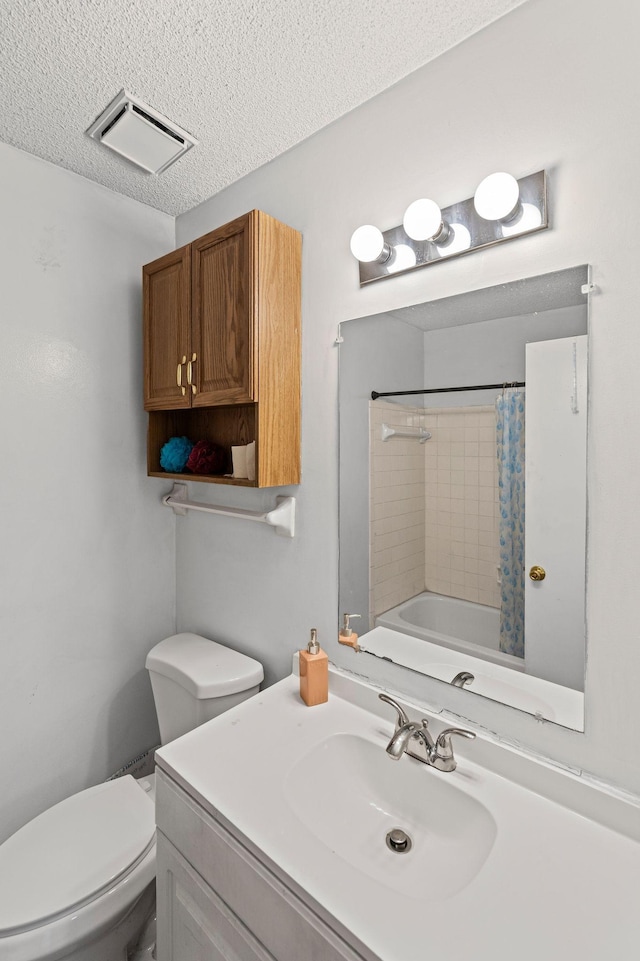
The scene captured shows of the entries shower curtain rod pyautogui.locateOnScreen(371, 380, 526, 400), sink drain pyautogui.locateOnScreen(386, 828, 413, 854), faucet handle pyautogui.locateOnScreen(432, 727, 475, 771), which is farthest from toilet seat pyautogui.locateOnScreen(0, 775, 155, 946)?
shower curtain rod pyautogui.locateOnScreen(371, 380, 526, 400)

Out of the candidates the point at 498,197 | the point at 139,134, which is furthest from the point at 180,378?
the point at 498,197

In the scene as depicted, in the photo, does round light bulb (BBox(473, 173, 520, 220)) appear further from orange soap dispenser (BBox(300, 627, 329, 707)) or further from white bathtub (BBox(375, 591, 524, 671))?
orange soap dispenser (BBox(300, 627, 329, 707))

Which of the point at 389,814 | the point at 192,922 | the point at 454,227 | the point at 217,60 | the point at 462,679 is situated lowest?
the point at 192,922

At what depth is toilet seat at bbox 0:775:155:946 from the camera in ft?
3.63

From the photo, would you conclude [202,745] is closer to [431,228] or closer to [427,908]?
[427,908]

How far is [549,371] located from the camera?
0.94m

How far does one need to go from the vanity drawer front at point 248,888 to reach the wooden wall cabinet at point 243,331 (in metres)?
0.77

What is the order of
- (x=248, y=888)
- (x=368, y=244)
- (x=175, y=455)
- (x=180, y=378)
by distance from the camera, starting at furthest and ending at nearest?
(x=175, y=455) < (x=180, y=378) < (x=368, y=244) < (x=248, y=888)

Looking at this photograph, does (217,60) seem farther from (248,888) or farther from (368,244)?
(248,888)

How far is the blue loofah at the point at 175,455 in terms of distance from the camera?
5.34 ft

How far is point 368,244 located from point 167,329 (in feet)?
2.47

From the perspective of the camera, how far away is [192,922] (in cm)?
94

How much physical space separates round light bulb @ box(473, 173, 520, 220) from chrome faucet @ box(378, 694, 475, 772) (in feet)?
3.46

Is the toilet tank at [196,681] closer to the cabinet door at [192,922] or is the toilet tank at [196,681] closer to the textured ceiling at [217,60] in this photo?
the cabinet door at [192,922]
